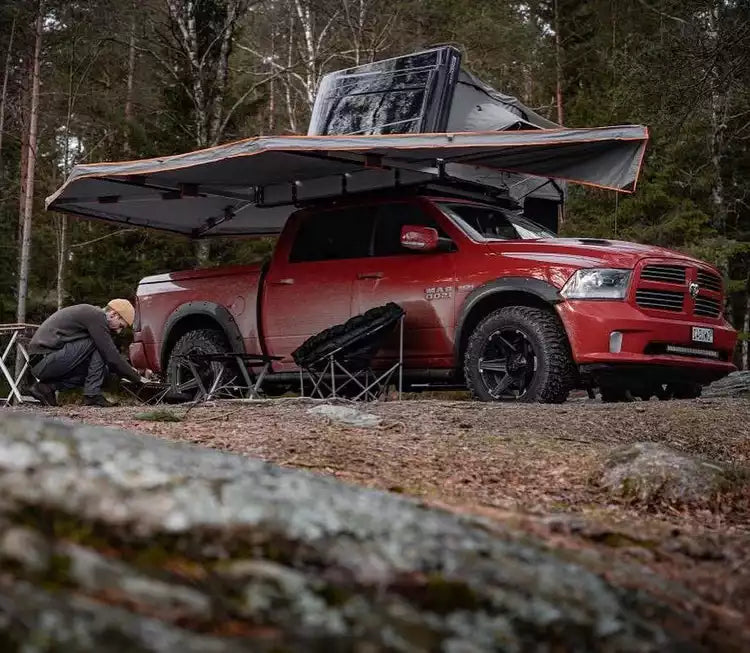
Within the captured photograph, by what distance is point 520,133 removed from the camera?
832 cm

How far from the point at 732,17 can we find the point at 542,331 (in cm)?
560

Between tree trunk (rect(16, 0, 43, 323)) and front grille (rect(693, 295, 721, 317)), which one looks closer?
front grille (rect(693, 295, 721, 317))

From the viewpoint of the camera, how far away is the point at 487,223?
29.1 feet

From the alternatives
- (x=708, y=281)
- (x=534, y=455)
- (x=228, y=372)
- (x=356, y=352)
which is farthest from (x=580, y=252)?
(x=228, y=372)

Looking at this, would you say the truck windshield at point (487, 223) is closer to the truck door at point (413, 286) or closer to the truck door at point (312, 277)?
the truck door at point (413, 286)

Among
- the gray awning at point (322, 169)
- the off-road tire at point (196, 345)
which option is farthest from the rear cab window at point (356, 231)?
the off-road tire at point (196, 345)

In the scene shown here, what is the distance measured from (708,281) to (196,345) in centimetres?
488

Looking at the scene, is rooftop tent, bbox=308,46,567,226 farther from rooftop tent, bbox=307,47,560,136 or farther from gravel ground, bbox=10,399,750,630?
gravel ground, bbox=10,399,750,630

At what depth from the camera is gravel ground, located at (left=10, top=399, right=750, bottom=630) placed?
8.73ft

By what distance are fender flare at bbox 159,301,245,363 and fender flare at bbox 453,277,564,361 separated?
7.79 ft

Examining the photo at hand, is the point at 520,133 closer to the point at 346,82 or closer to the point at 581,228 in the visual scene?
the point at 346,82

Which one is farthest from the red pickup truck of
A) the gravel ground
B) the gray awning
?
the gravel ground

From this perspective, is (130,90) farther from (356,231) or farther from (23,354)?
(356,231)

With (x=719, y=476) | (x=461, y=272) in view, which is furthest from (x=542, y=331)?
(x=719, y=476)
